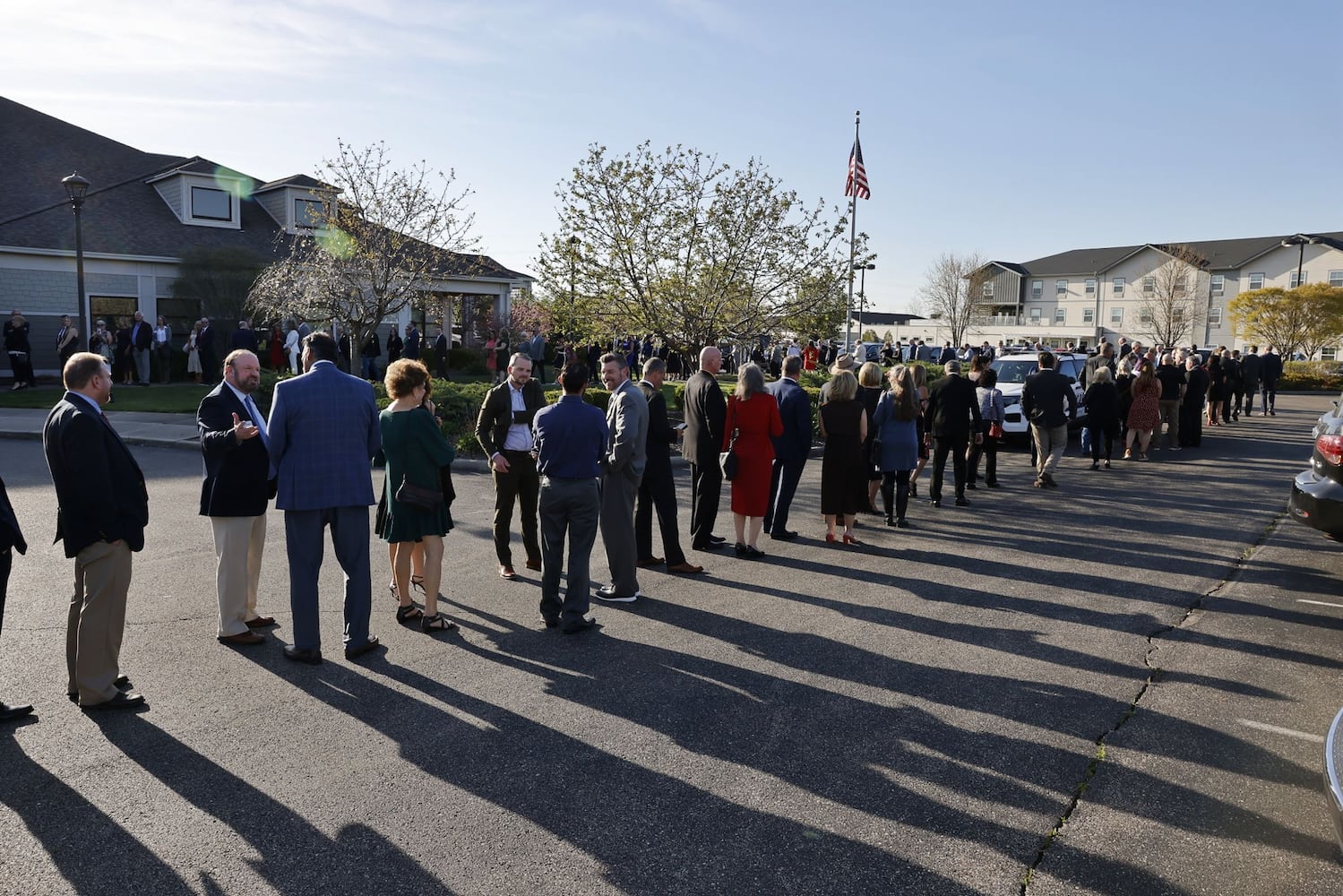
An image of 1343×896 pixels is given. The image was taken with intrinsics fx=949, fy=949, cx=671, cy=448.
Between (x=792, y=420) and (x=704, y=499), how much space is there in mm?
1237

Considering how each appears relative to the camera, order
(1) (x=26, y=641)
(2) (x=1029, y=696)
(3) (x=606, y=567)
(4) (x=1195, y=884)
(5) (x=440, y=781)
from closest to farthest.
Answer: (4) (x=1195, y=884) < (5) (x=440, y=781) < (2) (x=1029, y=696) < (1) (x=26, y=641) < (3) (x=606, y=567)

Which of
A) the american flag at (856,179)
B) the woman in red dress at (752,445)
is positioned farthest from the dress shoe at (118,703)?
the american flag at (856,179)

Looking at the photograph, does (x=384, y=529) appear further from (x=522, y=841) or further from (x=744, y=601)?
(x=522, y=841)

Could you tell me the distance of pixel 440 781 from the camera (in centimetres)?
430

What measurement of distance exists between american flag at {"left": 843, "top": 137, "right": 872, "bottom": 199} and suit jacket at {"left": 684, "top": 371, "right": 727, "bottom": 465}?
784 inches

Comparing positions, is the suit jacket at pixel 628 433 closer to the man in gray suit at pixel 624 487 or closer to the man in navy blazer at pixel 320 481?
the man in gray suit at pixel 624 487

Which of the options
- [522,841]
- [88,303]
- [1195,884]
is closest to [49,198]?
[88,303]

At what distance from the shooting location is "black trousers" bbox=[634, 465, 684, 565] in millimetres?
8008

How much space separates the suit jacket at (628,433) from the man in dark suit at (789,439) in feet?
7.76

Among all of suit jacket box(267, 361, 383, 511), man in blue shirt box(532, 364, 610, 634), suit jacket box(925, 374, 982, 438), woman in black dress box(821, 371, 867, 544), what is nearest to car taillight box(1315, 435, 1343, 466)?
woman in black dress box(821, 371, 867, 544)

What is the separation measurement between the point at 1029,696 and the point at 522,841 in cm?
309

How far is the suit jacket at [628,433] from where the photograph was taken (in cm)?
717

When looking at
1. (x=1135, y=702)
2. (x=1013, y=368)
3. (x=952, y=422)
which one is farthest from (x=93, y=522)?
(x=1013, y=368)

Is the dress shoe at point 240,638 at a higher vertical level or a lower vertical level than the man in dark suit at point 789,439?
lower
